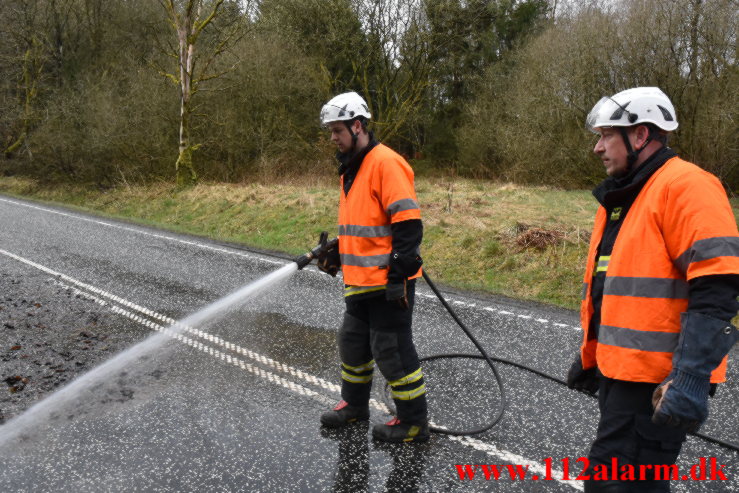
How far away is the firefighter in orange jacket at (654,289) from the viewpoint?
6.43 feet

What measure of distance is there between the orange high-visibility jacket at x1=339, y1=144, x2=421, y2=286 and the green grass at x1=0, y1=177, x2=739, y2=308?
4748mm

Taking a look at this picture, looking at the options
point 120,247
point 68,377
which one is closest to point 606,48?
point 120,247

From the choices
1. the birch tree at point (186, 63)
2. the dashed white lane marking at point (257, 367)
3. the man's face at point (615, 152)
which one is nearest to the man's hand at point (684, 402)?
the man's face at point (615, 152)

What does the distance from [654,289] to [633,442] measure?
0.61m

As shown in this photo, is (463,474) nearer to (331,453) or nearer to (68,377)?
(331,453)

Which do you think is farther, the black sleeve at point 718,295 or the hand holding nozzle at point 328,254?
the hand holding nozzle at point 328,254

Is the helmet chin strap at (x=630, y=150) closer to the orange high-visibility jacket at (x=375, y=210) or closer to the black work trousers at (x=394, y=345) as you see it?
the orange high-visibility jacket at (x=375, y=210)

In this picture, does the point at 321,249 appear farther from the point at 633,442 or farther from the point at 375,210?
Result: the point at 633,442

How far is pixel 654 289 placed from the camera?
213cm

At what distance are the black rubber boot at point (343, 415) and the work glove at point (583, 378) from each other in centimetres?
161

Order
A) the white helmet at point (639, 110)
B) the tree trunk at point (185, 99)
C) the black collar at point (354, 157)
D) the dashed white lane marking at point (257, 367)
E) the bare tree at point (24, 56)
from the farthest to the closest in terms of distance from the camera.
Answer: the bare tree at point (24, 56), the tree trunk at point (185, 99), the black collar at point (354, 157), the dashed white lane marking at point (257, 367), the white helmet at point (639, 110)

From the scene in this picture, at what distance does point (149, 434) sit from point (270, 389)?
97 cm

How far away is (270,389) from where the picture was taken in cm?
437

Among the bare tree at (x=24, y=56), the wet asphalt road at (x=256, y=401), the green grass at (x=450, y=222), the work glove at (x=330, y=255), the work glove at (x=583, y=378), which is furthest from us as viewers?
the bare tree at (x=24, y=56)
